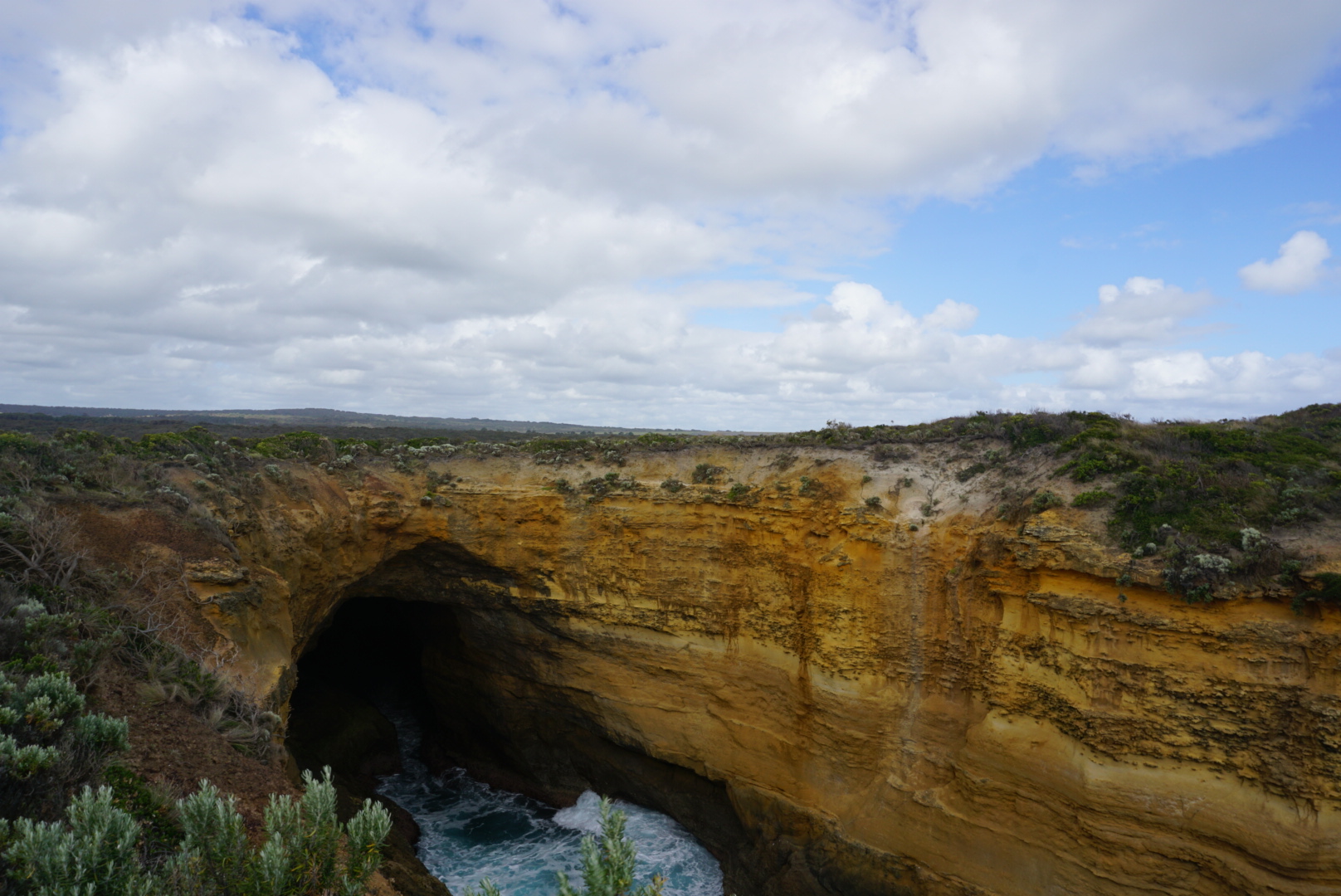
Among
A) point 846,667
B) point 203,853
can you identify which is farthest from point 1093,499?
point 203,853

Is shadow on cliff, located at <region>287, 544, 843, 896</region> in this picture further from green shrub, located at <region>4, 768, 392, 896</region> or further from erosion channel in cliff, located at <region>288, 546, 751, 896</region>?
green shrub, located at <region>4, 768, 392, 896</region>

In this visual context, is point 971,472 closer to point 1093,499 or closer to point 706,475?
point 1093,499

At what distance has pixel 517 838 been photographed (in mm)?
16641

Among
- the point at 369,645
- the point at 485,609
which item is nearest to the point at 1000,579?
the point at 485,609

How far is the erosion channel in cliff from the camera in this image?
51.5 ft

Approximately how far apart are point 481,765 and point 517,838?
3.38 m

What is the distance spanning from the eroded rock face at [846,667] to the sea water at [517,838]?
74 centimetres

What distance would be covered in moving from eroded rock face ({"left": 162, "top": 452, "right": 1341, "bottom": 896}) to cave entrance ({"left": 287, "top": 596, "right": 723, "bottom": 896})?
27 centimetres

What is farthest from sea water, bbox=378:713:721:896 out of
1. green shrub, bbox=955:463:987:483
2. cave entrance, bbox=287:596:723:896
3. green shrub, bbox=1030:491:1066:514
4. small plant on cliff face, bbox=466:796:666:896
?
small plant on cliff face, bbox=466:796:666:896

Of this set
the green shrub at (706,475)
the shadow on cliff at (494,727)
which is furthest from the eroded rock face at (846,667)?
the green shrub at (706,475)

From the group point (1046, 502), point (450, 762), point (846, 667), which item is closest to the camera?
point (1046, 502)

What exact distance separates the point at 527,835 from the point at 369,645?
10927 millimetres

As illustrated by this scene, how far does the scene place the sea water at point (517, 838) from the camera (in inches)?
594

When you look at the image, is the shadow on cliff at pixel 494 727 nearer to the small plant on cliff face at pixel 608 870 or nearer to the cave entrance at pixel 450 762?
the cave entrance at pixel 450 762
